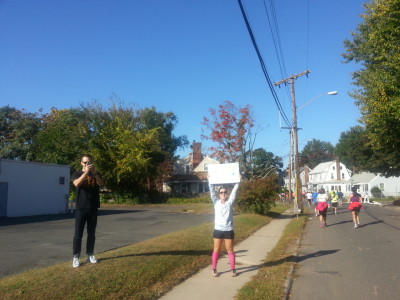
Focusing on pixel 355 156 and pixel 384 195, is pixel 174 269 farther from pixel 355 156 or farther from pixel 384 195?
pixel 384 195

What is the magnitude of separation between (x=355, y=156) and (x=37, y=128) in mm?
36787

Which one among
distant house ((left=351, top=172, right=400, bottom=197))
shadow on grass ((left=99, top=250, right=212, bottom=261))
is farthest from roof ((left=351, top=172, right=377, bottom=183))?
shadow on grass ((left=99, top=250, right=212, bottom=261))

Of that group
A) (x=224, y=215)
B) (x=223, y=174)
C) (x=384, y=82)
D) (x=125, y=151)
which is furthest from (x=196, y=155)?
(x=224, y=215)

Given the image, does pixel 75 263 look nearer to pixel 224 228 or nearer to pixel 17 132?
pixel 224 228

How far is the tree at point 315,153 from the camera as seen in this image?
12525 centimetres

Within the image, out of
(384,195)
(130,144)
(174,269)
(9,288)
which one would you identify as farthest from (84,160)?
(384,195)

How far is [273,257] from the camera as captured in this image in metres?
9.16

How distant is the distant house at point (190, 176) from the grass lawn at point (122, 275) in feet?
135

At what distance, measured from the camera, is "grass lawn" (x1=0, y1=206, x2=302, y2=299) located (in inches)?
208

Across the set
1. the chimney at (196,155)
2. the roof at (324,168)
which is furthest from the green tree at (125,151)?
the roof at (324,168)

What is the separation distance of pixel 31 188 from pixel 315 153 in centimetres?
11408

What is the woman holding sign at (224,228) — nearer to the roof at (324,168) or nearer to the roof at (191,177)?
the roof at (191,177)

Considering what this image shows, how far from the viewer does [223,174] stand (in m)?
7.23

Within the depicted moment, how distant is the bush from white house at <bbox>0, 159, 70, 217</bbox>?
11589 mm
